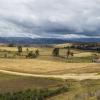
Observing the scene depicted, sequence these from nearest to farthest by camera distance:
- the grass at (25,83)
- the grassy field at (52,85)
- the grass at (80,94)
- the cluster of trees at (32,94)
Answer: the grass at (80,94) < the cluster of trees at (32,94) < the grassy field at (52,85) < the grass at (25,83)

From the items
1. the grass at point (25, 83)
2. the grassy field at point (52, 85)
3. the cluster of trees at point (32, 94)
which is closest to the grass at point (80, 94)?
the grassy field at point (52, 85)

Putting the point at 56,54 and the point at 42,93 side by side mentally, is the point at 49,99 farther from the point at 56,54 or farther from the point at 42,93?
the point at 56,54

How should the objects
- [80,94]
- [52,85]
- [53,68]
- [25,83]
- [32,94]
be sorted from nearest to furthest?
[80,94] < [32,94] < [52,85] < [25,83] < [53,68]

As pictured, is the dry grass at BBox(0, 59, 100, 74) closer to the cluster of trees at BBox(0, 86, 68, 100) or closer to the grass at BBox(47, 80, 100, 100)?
the grass at BBox(47, 80, 100, 100)

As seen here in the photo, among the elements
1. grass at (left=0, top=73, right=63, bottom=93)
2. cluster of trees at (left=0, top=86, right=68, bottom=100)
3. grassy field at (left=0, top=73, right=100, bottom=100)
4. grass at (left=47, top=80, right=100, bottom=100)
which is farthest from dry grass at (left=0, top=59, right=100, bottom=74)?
cluster of trees at (left=0, top=86, right=68, bottom=100)

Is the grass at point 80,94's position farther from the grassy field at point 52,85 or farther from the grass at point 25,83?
the grass at point 25,83

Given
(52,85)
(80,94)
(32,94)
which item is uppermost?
(80,94)

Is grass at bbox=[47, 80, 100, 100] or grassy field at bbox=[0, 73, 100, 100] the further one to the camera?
grassy field at bbox=[0, 73, 100, 100]

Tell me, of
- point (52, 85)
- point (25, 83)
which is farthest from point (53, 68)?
point (52, 85)

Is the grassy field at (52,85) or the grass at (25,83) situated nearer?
the grassy field at (52,85)

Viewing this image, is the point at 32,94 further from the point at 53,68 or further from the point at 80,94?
the point at 53,68

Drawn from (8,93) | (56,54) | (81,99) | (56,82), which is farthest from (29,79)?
(56,54)
